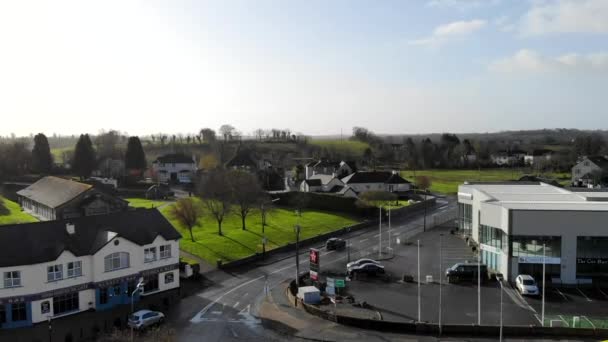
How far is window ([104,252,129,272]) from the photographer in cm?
3356

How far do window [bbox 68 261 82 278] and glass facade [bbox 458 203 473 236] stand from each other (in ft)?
119

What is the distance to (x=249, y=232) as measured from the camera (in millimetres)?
54469

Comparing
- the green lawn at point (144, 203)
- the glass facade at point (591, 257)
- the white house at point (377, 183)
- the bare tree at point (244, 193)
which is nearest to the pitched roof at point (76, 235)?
the bare tree at point (244, 193)

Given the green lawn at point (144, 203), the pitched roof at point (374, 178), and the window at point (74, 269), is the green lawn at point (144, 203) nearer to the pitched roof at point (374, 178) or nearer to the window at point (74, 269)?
the pitched roof at point (374, 178)

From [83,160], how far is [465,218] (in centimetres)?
7810

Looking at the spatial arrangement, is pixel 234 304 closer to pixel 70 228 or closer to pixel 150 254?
pixel 150 254

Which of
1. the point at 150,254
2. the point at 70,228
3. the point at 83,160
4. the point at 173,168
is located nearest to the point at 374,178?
the point at 173,168

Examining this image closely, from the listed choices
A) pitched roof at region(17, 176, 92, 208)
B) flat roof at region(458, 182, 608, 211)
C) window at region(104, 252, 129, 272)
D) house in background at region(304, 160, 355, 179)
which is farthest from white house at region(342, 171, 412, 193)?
window at region(104, 252, 129, 272)

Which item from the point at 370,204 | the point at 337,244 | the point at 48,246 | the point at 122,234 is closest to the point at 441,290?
the point at 337,244

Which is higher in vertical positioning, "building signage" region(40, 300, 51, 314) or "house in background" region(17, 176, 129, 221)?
"house in background" region(17, 176, 129, 221)

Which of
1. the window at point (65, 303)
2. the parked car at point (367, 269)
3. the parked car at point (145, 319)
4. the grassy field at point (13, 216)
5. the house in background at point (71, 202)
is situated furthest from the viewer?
the grassy field at point (13, 216)

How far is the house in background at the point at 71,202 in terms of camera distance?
58.8 metres

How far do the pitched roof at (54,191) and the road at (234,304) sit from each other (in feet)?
90.1

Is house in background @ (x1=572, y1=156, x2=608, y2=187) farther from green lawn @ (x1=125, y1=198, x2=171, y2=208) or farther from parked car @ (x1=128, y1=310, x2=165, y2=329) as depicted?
parked car @ (x1=128, y1=310, x2=165, y2=329)
